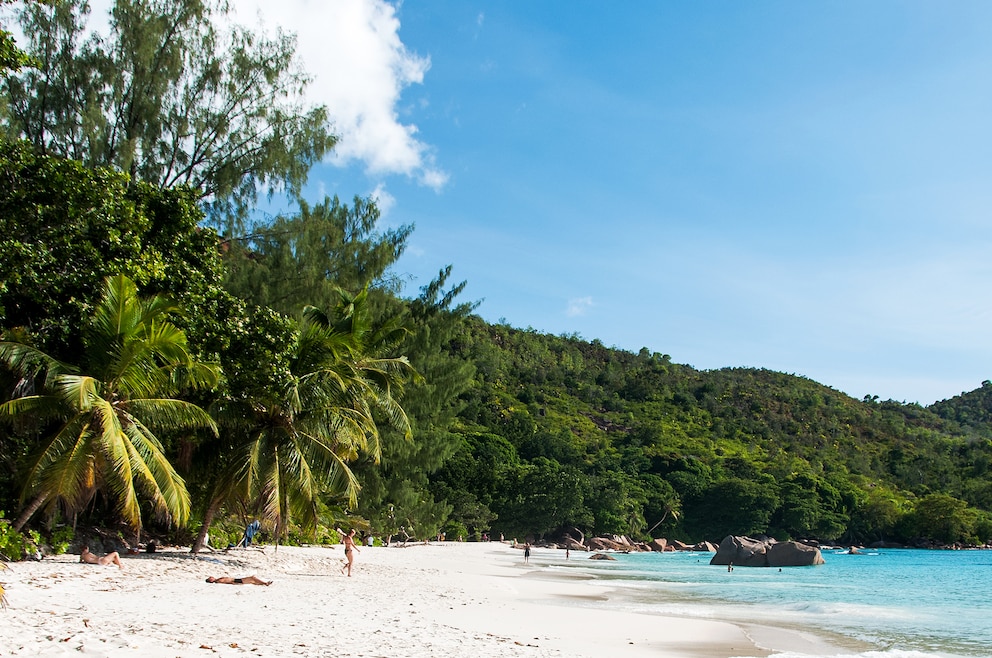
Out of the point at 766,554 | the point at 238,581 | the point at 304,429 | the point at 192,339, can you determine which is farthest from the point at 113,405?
the point at 766,554

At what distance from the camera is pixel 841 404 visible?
138000 mm

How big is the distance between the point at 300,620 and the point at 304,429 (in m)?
8.37

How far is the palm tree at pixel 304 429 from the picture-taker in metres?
16.1

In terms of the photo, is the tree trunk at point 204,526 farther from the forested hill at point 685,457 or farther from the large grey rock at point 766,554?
the forested hill at point 685,457

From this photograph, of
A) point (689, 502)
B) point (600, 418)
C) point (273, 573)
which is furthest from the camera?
point (600, 418)

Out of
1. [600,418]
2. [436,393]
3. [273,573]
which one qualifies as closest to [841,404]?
[600,418]

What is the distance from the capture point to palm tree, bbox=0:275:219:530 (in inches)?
496

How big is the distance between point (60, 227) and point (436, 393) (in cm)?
1450

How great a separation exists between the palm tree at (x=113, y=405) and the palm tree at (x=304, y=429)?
2031 millimetres

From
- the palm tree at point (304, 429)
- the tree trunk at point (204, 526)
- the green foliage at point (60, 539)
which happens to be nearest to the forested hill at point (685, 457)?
the palm tree at point (304, 429)

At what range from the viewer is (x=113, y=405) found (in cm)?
1364

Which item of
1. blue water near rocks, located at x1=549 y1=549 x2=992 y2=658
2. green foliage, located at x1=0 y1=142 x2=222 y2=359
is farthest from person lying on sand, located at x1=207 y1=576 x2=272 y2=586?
blue water near rocks, located at x1=549 y1=549 x2=992 y2=658

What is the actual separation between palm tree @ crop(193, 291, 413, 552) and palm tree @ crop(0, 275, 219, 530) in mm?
2031

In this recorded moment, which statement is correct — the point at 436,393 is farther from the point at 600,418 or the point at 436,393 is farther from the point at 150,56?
the point at 600,418
